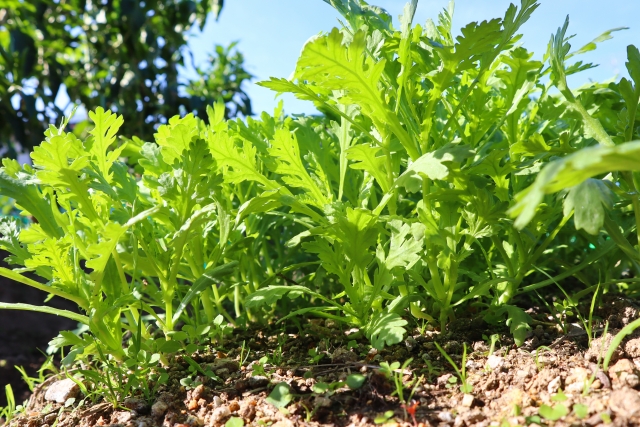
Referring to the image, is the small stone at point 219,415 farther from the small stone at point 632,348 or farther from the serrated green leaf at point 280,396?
the small stone at point 632,348

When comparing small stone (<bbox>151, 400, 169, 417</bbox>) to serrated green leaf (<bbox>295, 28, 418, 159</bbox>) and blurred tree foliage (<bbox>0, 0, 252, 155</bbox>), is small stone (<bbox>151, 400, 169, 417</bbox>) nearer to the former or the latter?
serrated green leaf (<bbox>295, 28, 418, 159</bbox>)

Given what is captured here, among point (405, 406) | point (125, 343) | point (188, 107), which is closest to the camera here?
point (405, 406)

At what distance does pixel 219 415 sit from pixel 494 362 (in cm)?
54

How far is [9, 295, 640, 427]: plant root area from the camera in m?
0.85

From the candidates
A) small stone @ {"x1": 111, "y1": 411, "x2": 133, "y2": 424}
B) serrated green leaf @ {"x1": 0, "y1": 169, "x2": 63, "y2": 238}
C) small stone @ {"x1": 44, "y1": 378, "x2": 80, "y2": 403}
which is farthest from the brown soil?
small stone @ {"x1": 111, "y1": 411, "x2": 133, "y2": 424}

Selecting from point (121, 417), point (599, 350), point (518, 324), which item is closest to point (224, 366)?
point (121, 417)

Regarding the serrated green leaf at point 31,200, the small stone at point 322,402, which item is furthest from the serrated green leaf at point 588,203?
the serrated green leaf at point 31,200

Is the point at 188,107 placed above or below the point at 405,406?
above

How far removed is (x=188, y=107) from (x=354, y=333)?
133 inches

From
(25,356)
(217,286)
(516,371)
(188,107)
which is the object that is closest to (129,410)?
(217,286)

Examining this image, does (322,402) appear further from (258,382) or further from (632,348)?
(632,348)

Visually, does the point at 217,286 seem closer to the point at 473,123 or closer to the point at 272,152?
the point at 272,152

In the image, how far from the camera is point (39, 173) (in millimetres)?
1084

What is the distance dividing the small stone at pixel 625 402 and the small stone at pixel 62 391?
1132 millimetres
